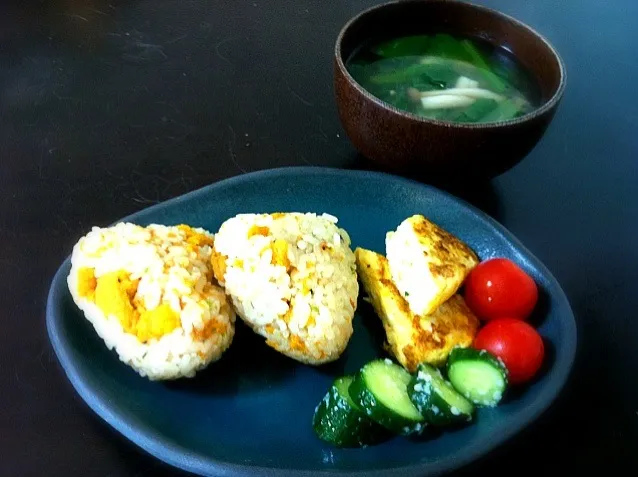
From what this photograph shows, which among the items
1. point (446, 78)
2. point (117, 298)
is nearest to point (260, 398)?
point (117, 298)

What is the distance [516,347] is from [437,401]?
204 mm

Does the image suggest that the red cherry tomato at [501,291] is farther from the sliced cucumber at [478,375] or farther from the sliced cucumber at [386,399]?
the sliced cucumber at [386,399]

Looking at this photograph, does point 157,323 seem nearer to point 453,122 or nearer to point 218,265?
point 218,265

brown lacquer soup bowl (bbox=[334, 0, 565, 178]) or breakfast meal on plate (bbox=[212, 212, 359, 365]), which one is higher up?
brown lacquer soup bowl (bbox=[334, 0, 565, 178])

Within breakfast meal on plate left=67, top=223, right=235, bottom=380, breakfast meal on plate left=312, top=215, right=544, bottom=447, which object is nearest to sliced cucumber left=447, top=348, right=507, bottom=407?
breakfast meal on plate left=312, top=215, right=544, bottom=447

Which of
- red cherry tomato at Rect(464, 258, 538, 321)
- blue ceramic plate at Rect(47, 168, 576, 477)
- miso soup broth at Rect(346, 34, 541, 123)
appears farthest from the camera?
miso soup broth at Rect(346, 34, 541, 123)

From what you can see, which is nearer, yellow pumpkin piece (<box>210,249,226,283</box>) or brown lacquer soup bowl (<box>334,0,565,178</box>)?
yellow pumpkin piece (<box>210,249,226,283</box>)

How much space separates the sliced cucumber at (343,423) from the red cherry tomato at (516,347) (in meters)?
0.27

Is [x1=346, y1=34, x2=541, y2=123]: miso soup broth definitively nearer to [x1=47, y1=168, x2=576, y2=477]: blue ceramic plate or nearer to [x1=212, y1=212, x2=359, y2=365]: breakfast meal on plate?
[x1=47, y1=168, x2=576, y2=477]: blue ceramic plate

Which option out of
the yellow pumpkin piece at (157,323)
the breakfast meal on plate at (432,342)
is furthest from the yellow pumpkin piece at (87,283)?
the breakfast meal on plate at (432,342)

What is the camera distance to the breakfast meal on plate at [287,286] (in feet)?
4.35

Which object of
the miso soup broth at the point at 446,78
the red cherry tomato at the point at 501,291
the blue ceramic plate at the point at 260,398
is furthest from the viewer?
the miso soup broth at the point at 446,78

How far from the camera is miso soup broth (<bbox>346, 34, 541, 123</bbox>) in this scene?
170 cm

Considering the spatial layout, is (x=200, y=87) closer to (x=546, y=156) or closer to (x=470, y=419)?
(x=546, y=156)
